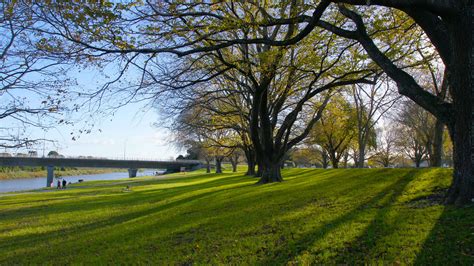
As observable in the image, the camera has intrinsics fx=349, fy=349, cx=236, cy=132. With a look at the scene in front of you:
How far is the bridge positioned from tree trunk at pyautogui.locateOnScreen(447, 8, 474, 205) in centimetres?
5622

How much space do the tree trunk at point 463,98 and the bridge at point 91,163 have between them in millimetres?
56222

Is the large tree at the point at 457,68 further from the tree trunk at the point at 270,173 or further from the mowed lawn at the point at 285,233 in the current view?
the tree trunk at the point at 270,173

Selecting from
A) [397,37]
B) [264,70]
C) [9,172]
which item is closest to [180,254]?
[264,70]

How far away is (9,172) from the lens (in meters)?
72.8

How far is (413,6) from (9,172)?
83.9 meters

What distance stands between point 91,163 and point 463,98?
72870 mm

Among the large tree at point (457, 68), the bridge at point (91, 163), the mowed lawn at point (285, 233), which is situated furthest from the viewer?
the bridge at point (91, 163)

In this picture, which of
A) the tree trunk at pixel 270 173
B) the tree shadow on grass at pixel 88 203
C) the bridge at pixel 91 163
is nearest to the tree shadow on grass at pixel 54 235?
the tree shadow on grass at pixel 88 203

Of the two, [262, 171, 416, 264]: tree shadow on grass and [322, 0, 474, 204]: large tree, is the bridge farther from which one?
[322, 0, 474, 204]: large tree

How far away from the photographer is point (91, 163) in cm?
7106

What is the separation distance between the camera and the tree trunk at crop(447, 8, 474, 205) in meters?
6.95

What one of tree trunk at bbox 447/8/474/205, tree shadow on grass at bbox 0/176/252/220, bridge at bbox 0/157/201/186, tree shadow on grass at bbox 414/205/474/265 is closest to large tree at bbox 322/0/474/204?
tree trunk at bbox 447/8/474/205

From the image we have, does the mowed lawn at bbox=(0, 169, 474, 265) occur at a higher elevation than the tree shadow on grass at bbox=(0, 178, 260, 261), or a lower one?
higher

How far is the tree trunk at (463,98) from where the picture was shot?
6.95 metres
